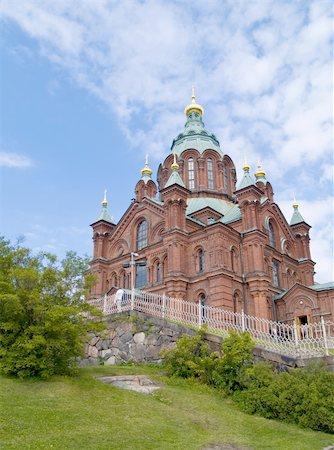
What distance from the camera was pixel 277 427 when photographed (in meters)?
10.8

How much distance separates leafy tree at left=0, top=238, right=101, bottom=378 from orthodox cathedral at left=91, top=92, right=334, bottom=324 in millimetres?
12555

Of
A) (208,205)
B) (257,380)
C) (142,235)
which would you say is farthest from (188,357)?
(208,205)

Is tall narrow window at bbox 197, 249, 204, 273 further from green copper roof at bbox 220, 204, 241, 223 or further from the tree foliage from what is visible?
the tree foliage

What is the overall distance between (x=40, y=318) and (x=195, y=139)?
107 ft

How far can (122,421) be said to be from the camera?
959 centimetres

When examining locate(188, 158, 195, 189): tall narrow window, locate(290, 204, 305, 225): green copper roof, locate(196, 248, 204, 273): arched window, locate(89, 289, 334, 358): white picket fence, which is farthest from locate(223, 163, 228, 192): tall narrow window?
locate(89, 289, 334, 358): white picket fence

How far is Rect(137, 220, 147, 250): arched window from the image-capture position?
34500 mm

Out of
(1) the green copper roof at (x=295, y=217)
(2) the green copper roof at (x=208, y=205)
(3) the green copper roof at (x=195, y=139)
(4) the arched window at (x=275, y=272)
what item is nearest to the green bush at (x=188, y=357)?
(4) the arched window at (x=275, y=272)

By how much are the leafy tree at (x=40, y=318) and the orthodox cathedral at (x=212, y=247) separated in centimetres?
1255

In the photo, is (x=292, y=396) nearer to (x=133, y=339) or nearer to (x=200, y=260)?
(x=133, y=339)

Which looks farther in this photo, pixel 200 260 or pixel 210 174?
pixel 210 174

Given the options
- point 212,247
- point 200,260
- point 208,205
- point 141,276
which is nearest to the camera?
point 212,247

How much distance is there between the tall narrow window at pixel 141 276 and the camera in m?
33.2

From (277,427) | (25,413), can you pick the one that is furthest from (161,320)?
(25,413)
